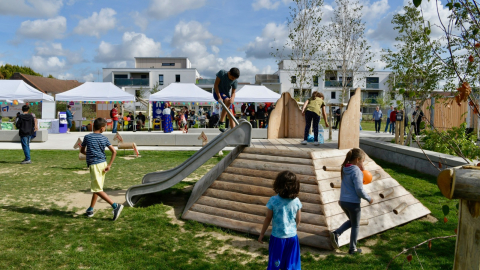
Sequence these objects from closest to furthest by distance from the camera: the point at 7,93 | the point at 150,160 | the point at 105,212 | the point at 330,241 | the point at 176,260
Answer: the point at 176,260, the point at 330,241, the point at 105,212, the point at 150,160, the point at 7,93

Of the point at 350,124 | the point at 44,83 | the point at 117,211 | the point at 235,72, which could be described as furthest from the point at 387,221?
the point at 44,83

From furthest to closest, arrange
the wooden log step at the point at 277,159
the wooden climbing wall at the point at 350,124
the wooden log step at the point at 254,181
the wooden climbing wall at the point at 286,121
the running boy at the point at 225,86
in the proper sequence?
1. the wooden climbing wall at the point at 286,121
2. the running boy at the point at 225,86
3. the wooden climbing wall at the point at 350,124
4. the wooden log step at the point at 277,159
5. the wooden log step at the point at 254,181

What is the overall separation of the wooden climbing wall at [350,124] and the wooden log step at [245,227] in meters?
2.19

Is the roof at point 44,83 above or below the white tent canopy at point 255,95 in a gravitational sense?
above

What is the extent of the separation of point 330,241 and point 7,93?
77.5 ft

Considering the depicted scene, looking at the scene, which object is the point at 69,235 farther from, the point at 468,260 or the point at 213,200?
the point at 468,260

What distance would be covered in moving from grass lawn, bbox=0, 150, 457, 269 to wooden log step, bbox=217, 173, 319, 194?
919 mm

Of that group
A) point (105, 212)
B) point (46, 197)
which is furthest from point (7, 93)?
point (105, 212)

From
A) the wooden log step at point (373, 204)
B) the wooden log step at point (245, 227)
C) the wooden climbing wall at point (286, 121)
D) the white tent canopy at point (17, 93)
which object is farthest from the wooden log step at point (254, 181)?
the white tent canopy at point (17, 93)

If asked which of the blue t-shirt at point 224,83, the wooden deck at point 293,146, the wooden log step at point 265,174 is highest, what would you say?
the blue t-shirt at point 224,83

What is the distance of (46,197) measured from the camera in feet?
25.5

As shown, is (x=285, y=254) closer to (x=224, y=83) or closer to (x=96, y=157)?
(x=96, y=157)

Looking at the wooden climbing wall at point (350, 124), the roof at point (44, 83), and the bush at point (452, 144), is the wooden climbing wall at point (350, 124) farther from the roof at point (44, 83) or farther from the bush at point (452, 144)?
the roof at point (44, 83)

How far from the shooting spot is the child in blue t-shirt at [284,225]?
3.89 m
